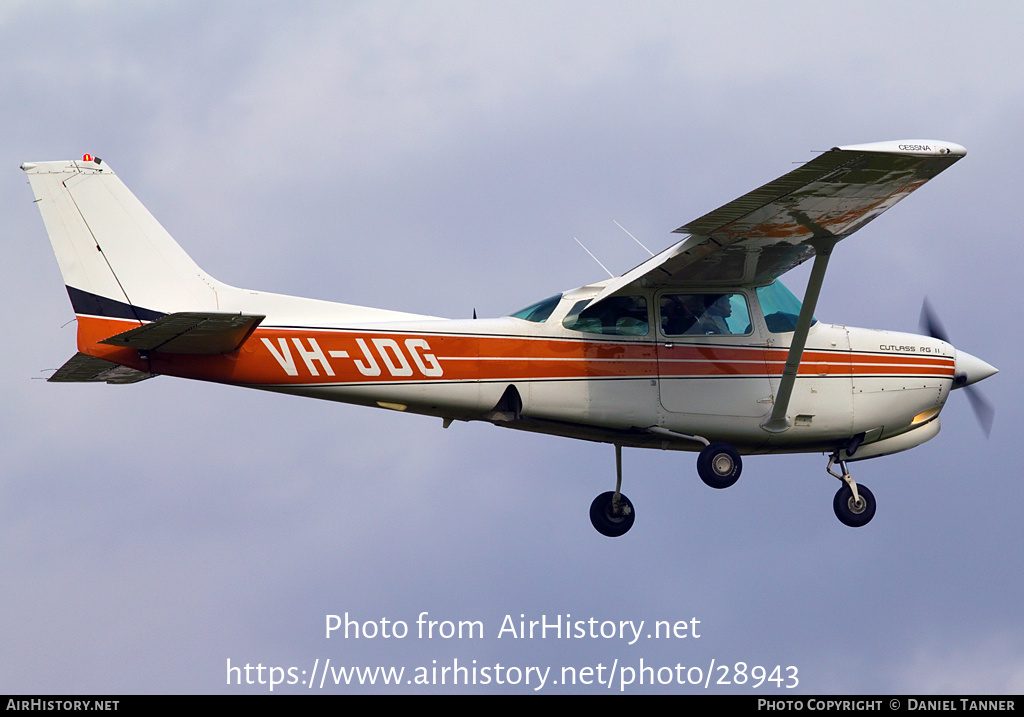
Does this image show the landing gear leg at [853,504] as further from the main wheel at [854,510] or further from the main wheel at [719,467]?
the main wheel at [719,467]

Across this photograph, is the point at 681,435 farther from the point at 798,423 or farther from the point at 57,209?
the point at 57,209

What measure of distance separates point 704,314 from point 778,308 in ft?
3.19

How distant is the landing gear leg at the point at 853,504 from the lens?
692 inches

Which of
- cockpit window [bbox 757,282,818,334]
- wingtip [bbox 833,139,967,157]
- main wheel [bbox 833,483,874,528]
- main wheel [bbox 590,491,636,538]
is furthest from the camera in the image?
main wheel [bbox 590,491,636,538]

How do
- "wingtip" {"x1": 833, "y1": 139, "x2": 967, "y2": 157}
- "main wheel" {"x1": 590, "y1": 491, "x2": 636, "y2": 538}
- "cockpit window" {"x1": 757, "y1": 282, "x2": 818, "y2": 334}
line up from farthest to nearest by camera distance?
1. "main wheel" {"x1": 590, "y1": 491, "x2": 636, "y2": 538}
2. "cockpit window" {"x1": 757, "y1": 282, "x2": 818, "y2": 334}
3. "wingtip" {"x1": 833, "y1": 139, "x2": 967, "y2": 157}

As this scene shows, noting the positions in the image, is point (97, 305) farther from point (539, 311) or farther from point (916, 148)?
point (916, 148)

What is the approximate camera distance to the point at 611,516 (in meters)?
18.0

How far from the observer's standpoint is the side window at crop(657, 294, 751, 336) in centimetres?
1686

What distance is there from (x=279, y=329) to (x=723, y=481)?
508 cm

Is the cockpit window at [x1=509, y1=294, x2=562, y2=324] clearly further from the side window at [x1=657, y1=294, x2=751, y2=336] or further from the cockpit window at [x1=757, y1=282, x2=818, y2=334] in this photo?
the cockpit window at [x1=757, y1=282, x2=818, y2=334]

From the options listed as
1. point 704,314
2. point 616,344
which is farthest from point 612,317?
point 704,314

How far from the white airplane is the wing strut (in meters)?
0.02

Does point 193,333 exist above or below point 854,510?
above

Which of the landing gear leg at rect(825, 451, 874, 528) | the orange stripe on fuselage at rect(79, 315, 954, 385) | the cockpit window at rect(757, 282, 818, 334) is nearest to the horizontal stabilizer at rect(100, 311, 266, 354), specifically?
the orange stripe on fuselage at rect(79, 315, 954, 385)
